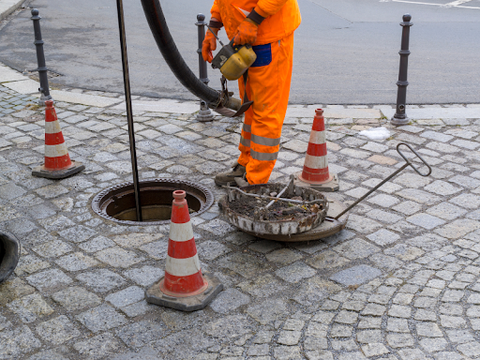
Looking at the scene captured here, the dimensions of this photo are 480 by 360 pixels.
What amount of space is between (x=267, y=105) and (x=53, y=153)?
6.78 feet

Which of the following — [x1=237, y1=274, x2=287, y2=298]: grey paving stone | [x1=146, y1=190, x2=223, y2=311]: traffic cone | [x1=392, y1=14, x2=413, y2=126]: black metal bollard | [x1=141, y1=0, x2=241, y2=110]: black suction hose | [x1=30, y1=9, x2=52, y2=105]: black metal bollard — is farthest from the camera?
[x1=30, y1=9, x2=52, y2=105]: black metal bollard

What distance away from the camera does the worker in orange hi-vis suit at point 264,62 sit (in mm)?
4090

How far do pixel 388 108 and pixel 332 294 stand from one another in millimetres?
4092

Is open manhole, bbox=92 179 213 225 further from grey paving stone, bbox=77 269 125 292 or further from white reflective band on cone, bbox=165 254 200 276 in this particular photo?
white reflective band on cone, bbox=165 254 200 276

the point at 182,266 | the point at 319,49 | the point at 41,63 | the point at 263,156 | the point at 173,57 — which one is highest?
the point at 173,57

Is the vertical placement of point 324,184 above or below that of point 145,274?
above

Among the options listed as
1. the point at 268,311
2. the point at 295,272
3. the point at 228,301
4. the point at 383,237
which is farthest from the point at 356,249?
the point at 228,301

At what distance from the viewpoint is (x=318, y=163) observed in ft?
16.0

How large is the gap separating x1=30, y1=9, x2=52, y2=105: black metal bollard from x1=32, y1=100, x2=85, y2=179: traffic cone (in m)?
2.22

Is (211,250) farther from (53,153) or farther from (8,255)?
(53,153)

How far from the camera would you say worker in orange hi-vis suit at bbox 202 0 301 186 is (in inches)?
161

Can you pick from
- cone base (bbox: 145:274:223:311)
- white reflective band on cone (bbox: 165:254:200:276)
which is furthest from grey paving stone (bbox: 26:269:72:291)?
white reflective band on cone (bbox: 165:254:200:276)

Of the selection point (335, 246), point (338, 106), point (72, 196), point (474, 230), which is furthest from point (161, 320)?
point (338, 106)

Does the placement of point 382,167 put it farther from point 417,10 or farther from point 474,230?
point 417,10
